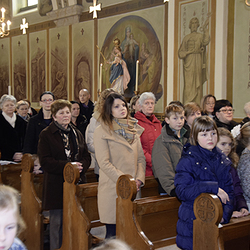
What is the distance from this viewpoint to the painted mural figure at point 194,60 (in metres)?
7.96

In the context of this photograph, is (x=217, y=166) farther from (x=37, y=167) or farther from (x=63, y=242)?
(x=37, y=167)

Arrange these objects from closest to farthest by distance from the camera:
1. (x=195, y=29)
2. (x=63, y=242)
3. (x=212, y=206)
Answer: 1. (x=212, y=206)
2. (x=63, y=242)
3. (x=195, y=29)

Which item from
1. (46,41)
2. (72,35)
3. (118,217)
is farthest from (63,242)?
(46,41)

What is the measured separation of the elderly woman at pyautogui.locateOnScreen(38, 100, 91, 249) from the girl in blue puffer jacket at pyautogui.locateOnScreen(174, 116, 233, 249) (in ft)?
4.31

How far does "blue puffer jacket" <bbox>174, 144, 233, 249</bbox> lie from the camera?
2277 mm

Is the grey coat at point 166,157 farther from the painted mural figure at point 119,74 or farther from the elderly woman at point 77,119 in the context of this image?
the painted mural figure at point 119,74

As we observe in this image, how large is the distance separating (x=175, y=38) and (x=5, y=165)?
580 cm

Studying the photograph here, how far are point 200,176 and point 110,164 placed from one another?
986 millimetres

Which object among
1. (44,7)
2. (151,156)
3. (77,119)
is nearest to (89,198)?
(151,156)

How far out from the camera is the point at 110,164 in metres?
3.07

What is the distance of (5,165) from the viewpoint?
4102mm

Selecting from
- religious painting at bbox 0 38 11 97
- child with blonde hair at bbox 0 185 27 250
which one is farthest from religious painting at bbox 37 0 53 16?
child with blonde hair at bbox 0 185 27 250

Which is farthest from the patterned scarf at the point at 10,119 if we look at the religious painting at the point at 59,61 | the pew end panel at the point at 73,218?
the religious painting at the point at 59,61

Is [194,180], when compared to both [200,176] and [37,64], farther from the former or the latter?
[37,64]
